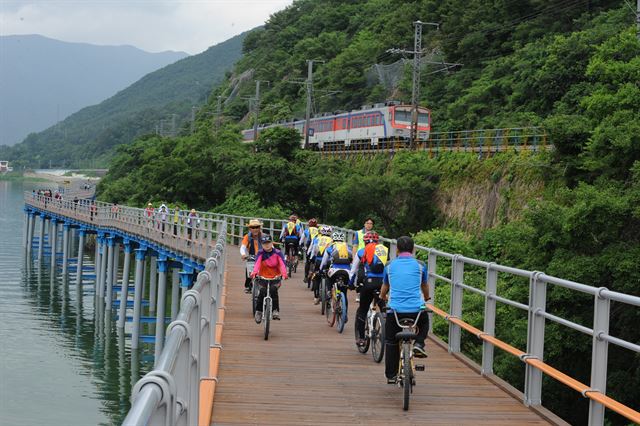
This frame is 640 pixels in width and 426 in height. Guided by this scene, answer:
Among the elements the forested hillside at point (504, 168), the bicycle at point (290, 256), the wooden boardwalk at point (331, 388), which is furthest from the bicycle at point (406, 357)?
the bicycle at point (290, 256)

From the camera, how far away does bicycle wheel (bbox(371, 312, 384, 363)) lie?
428 inches

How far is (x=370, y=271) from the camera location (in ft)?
37.3

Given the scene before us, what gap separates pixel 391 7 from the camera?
107500mm

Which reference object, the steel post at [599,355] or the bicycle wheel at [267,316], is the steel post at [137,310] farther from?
the steel post at [599,355]

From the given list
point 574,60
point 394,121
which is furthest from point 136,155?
point 574,60

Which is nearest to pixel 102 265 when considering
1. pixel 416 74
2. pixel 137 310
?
pixel 137 310

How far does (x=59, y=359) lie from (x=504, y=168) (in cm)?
1769

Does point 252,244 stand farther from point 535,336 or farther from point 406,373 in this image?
point 535,336

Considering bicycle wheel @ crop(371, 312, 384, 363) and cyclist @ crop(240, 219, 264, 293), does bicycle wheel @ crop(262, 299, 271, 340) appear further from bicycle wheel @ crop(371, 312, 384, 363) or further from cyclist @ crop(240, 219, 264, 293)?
bicycle wheel @ crop(371, 312, 384, 363)

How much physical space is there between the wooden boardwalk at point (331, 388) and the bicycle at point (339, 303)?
264 millimetres

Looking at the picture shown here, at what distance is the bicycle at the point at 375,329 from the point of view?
10.8 m

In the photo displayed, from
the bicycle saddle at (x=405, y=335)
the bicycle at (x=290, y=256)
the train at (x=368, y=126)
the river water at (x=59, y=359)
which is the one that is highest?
the train at (x=368, y=126)

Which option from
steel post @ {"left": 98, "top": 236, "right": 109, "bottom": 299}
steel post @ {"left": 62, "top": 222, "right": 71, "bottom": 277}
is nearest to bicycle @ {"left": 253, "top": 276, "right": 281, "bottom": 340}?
steel post @ {"left": 98, "top": 236, "right": 109, "bottom": 299}

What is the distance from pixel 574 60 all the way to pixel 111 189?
56.7 metres
